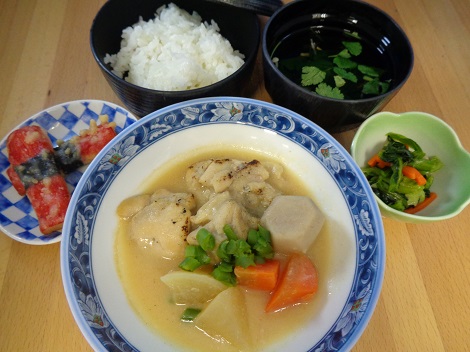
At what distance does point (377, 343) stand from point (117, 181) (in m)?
1.54

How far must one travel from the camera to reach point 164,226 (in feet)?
5.89

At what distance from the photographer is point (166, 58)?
238 cm

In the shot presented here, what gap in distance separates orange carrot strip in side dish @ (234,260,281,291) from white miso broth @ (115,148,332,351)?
70 mm

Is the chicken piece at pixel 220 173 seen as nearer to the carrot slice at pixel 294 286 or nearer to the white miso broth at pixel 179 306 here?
the white miso broth at pixel 179 306

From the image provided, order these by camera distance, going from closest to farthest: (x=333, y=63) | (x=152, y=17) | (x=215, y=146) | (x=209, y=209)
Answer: (x=209, y=209), (x=215, y=146), (x=333, y=63), (x=152, y=17)

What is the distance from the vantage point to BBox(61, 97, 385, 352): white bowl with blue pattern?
154cm

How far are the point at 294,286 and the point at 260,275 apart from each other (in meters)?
0.17

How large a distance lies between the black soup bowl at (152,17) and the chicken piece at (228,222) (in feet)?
2.23

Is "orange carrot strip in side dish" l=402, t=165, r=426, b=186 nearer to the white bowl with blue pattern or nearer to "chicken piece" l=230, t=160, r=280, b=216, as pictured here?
the white bowl with blue pattern

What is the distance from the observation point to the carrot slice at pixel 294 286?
65.5 inches

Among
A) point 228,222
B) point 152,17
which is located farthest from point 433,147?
point 152,17

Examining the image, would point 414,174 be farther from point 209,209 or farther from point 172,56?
point 172,56

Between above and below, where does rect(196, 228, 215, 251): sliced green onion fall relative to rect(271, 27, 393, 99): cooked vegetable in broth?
below

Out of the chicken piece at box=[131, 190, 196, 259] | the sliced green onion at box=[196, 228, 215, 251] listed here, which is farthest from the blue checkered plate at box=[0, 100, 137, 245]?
the sliced green onion at box=[196, 228, 215, 251]
